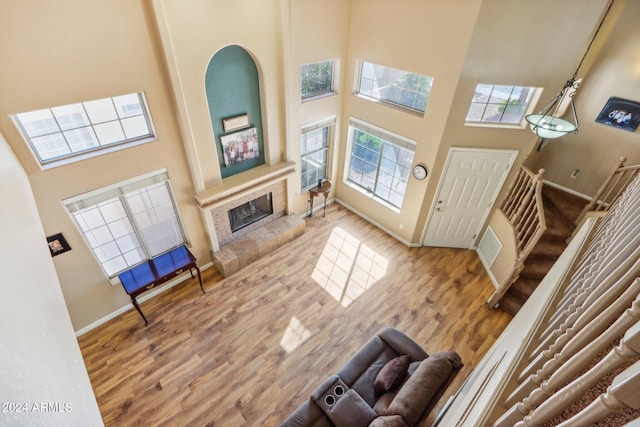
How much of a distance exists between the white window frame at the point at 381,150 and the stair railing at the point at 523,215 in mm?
1712

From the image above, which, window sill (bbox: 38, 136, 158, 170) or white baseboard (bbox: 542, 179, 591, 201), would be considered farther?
white baseboard (bbox: 542, 179, 591, 201)

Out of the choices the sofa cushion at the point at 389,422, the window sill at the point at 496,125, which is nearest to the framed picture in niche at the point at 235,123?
the window sill at the point at 496,125

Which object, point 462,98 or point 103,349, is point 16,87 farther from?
point 462,98

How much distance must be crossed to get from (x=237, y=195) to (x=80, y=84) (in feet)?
7.95

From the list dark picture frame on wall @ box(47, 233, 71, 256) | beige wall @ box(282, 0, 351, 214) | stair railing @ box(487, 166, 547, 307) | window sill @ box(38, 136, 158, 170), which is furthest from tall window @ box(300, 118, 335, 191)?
dark picture frame on wall @ box(47, 233, 71, 256)

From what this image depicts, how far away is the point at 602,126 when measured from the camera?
4.85 metres

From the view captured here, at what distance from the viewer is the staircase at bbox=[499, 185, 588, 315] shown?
474cm

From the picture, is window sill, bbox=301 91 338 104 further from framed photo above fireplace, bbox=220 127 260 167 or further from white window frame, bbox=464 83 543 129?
white window frame, bbox=464 83 543 129

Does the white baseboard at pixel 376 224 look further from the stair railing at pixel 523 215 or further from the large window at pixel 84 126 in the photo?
the large window at pixel 84 126

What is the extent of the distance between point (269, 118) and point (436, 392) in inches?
173

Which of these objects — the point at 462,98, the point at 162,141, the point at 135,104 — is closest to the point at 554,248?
the point at 462,98

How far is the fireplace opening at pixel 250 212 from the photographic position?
217 inches

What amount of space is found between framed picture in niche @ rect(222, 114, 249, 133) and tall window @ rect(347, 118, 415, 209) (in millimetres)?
2195

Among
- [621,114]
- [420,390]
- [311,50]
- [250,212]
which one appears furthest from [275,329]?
[621,114]
